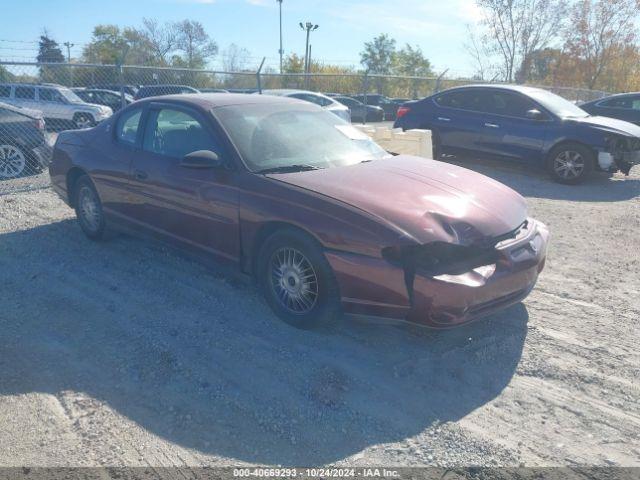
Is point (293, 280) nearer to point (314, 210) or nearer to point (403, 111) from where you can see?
point (314, 210)

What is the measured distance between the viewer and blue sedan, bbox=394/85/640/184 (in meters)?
9.03

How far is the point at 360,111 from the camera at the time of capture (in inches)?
981

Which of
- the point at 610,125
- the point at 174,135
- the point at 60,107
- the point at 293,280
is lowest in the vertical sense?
the point at 293,280

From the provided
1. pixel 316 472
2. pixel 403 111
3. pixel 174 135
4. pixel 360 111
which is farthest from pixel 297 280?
pixel 360 111

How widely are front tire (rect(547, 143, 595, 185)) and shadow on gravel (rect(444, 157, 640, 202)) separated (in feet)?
0.46

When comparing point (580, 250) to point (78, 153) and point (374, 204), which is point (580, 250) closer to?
point (374, 204)

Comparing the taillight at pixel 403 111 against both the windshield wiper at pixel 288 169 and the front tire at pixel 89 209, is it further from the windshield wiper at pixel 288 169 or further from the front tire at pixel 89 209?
the windshield wiper at pixel 288 169

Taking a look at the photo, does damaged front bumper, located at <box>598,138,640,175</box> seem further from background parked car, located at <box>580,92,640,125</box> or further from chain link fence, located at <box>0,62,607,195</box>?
chain link fence, located at <box>0,62,607,195</box>

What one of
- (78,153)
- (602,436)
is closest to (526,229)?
(602,436)

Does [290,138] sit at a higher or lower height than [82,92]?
lower

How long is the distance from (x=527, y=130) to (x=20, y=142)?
8.51 meters

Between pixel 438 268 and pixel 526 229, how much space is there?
1.03 metres

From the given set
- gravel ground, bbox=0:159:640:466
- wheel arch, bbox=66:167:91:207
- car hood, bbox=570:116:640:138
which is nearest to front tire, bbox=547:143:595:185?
car hood, bbox=570:116:640:138

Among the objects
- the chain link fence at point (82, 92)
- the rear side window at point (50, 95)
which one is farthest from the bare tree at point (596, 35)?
the rear side window at point (50, 95)
